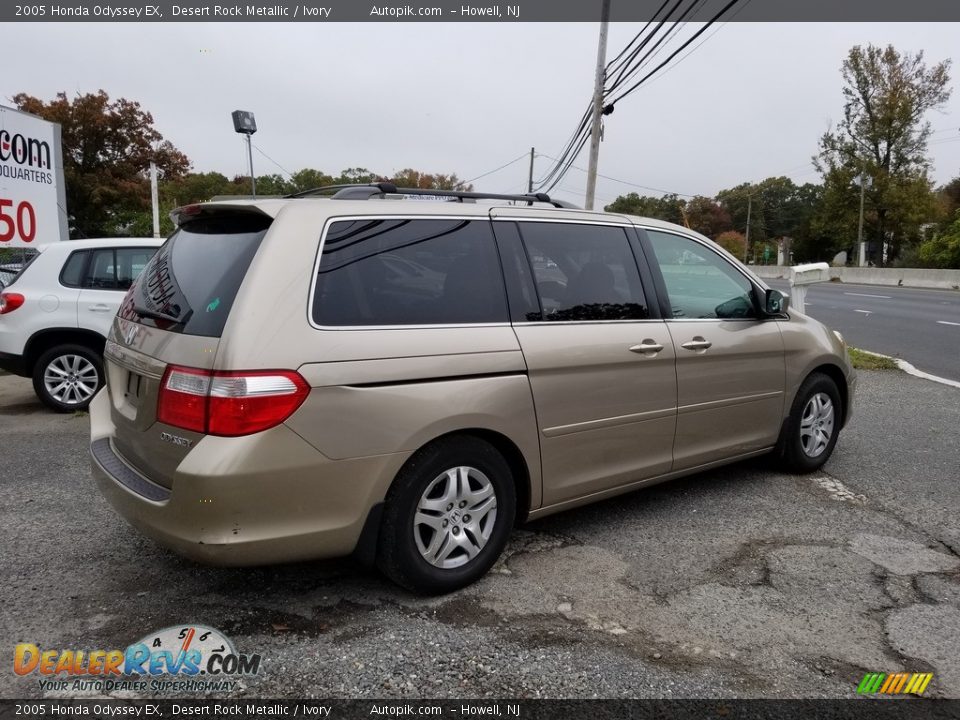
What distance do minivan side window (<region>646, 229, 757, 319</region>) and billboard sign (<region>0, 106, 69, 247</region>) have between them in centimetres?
907

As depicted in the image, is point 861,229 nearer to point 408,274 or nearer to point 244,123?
point 244,123

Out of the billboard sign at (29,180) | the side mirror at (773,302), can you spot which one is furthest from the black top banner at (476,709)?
the billboard sign at (29,180)

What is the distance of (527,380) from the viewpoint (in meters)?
3.30

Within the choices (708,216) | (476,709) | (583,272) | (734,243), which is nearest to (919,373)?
(583,272)

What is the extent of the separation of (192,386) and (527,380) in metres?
1.44

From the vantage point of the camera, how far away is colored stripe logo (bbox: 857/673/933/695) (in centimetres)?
255

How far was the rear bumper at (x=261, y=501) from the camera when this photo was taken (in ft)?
8.46

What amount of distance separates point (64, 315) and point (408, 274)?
197 inches

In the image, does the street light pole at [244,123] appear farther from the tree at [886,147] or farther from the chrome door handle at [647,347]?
the tree at [886,147]

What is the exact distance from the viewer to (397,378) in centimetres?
288

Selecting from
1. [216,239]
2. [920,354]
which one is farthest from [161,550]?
[920,354]

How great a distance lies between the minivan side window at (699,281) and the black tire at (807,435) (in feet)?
2.40

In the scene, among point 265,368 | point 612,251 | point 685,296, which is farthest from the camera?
point 685,296

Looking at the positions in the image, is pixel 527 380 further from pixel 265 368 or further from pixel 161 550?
pixel 161 550
